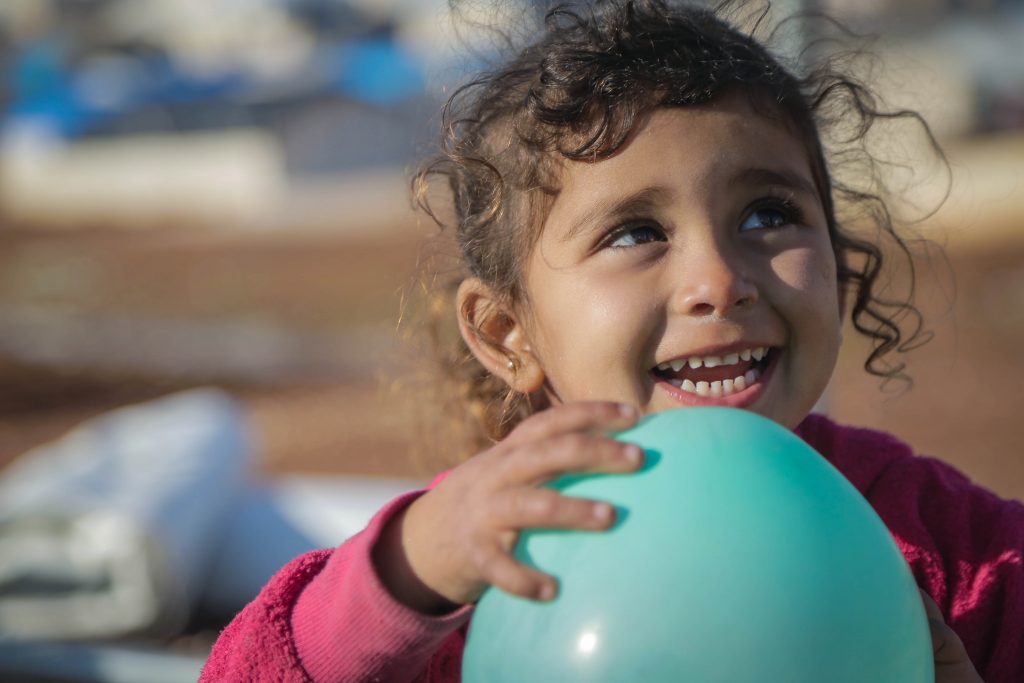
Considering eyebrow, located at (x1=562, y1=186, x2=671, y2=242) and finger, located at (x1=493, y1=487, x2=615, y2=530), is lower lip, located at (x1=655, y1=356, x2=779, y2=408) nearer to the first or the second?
eyebrow, located at (x1=562, y1=186, x2=671, y2=242)

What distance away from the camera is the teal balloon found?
1.26 metres

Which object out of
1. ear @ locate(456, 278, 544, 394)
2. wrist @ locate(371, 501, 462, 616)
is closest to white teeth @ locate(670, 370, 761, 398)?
ear @ locate(456, 278, 544, 394)

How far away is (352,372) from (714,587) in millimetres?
8853

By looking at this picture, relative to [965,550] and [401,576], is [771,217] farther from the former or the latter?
[401,576]

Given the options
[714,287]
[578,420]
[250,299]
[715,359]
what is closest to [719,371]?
[715,359]

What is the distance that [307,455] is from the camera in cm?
768

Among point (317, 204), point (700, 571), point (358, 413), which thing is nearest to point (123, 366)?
point (358, 413)

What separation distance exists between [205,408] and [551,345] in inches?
154

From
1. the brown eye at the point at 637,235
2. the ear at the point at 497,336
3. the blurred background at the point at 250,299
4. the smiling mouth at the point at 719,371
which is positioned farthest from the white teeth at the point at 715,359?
the blurred background at the point at 250,299

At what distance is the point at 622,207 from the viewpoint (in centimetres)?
181

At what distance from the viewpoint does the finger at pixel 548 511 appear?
1310mm

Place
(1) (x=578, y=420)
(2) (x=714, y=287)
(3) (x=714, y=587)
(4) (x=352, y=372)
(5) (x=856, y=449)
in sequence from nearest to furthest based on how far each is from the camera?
A: (3) (x=714, y=587) < (1) (x=578, y=420) < (2) (x=714, y=287) < (5) (x=856, y=449) < (4) (x=352, y=372)

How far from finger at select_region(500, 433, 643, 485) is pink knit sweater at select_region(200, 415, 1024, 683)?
0.24 metres

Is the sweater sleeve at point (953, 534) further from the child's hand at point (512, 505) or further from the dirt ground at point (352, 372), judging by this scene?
the dirt ground at point (352, 372)
